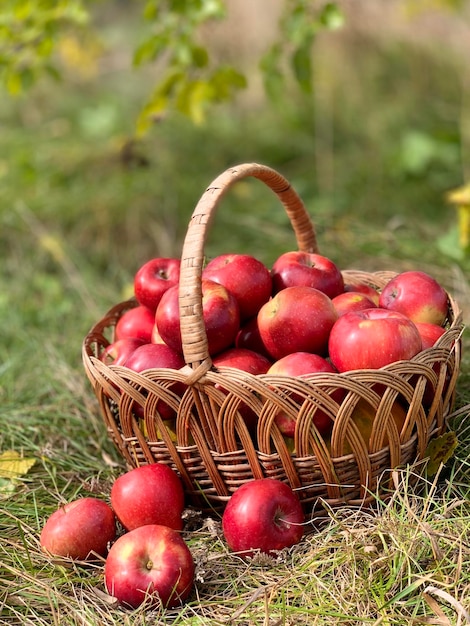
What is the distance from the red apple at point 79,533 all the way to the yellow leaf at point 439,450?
85 centimetres

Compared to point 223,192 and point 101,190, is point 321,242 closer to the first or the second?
point 101,190

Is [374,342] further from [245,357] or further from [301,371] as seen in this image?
[245,357]

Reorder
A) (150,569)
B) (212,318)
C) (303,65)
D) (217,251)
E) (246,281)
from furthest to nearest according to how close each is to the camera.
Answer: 1. (217,251)
2. (303,65)
3. (246,281)
4. (212,318)
5. (150,569)

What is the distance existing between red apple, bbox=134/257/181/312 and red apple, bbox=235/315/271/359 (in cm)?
26

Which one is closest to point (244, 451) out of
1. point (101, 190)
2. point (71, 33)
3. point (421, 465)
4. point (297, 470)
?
point (297, 470)

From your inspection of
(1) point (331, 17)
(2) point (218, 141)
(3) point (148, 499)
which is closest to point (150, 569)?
(3) point (148, 499)

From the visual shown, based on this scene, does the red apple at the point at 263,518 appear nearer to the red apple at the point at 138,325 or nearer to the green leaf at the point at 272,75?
the red apple at the point at 138,325

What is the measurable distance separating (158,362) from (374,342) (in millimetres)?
567

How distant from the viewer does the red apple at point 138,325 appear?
2.21 m

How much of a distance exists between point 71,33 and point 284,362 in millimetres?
4788

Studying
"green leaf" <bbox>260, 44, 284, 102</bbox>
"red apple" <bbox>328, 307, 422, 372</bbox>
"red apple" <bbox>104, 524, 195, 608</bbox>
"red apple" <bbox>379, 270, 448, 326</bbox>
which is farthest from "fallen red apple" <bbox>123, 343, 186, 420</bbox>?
"green leaf" <bbox>260, 44, 284, 102</bbox>

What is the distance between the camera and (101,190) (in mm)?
4594

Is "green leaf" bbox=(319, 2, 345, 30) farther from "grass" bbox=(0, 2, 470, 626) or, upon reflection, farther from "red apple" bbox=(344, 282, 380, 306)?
"red apple" bbox=(344, 282, 380, 306)

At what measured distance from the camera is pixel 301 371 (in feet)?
5.88
